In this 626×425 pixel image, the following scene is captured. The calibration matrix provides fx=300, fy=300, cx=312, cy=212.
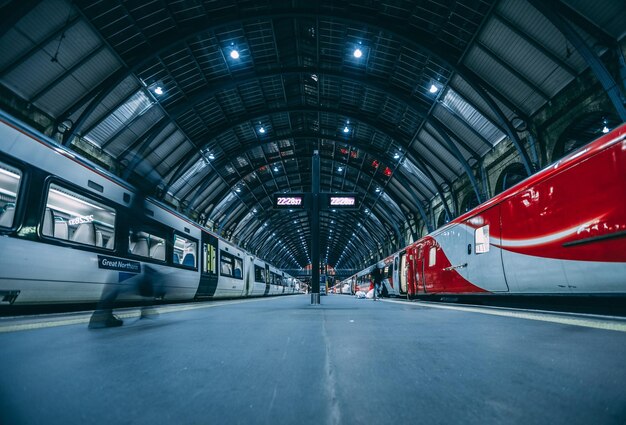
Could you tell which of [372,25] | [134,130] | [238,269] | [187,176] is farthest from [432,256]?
[187,176]

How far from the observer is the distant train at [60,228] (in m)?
3.98

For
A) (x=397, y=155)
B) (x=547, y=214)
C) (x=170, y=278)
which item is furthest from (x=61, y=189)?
(x=397, y=155)

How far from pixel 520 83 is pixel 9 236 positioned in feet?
46.2

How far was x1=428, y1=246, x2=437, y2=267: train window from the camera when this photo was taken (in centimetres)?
1013

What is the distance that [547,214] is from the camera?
4.82 m

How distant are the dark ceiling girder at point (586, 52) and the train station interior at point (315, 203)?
0.05 metres

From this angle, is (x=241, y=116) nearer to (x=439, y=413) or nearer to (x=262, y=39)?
(x=262, y=39)

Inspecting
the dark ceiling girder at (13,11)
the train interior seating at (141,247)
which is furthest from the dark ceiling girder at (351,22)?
the train interior seating at (141,247)

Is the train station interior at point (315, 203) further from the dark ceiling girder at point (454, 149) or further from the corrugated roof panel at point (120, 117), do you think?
the dark ceiling girder at point (454, 149)

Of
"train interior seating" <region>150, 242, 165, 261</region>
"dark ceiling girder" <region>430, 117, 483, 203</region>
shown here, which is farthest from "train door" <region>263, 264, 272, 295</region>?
"dark ceiling girder" <region>430, 117, 483, 203</region>

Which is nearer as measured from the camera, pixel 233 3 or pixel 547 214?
pixel 547 214

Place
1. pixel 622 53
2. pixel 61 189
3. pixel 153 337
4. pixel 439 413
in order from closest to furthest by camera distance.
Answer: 1. pixel 439 413
2. pixel 153 337
3. pixel 61 189
4. pixel 622 53

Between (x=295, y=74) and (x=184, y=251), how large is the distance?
1021cm

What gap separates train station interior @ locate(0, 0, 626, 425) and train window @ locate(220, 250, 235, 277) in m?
0.17
